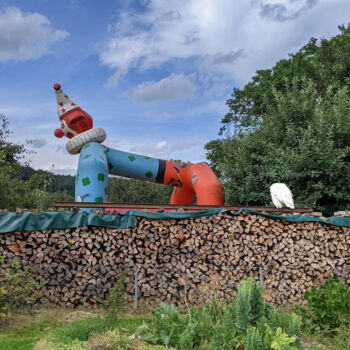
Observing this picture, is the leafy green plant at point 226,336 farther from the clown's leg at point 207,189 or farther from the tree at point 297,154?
the tree at point 297,154

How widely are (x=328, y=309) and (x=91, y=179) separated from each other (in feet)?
19.1

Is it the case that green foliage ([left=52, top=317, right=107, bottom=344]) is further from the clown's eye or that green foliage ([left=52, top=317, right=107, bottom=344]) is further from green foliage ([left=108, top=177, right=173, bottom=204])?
green foliage ([left=108, top=177, right=173, bottom=204])

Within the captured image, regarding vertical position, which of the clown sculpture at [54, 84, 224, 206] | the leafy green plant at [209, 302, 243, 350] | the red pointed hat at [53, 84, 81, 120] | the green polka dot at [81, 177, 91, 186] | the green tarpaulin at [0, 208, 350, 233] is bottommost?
the leafy green plant at [209, 302, 243, 350]

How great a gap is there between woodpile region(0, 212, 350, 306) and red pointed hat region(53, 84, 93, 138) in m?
4.65

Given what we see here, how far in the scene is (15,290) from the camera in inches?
A: 207

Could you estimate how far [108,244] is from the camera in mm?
6371

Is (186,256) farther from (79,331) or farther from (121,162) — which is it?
(121,162)

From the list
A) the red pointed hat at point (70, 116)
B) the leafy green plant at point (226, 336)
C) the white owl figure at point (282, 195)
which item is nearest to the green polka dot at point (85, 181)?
the red pointed hat at point (70, 116)

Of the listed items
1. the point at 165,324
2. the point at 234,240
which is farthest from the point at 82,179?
the point at 165,324

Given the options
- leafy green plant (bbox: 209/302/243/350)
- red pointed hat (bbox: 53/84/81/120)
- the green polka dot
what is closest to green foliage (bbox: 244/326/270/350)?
leafy green plant (bbox: 209/302/243/350)

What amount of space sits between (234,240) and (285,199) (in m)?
2.68

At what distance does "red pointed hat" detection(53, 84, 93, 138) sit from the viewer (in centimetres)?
1027

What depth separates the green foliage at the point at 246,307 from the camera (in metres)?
3.71

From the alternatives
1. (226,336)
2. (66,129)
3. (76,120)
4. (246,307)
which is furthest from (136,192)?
(226,336)
